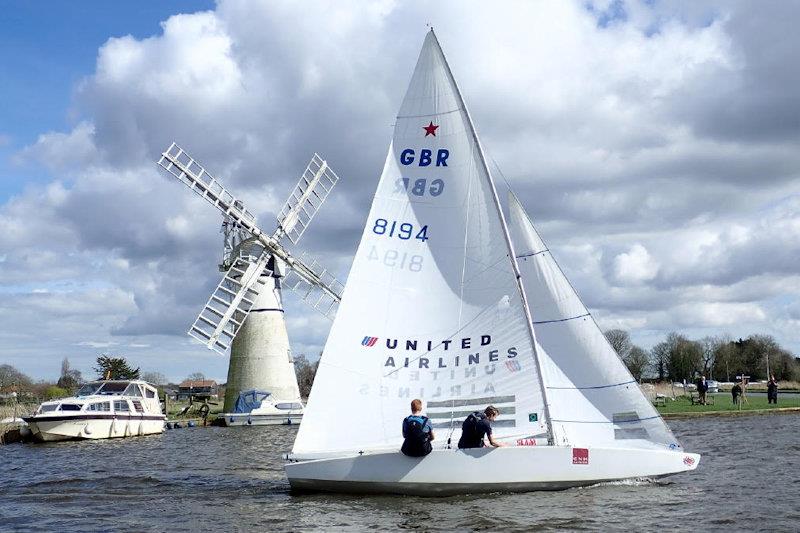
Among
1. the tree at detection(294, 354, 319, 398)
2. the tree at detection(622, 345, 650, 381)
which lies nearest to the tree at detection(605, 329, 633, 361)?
the tree at detection(622, 345, 650, 381)

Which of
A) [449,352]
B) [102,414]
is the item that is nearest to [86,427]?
[102,414]

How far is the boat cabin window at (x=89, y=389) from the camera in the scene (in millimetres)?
47875

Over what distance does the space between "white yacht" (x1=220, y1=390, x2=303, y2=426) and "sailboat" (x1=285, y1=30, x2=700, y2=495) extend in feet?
116

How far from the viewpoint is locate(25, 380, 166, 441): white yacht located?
43094 millimetres

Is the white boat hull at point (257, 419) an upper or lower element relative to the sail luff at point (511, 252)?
lower

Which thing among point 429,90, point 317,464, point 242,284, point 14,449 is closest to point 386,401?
point 317,464

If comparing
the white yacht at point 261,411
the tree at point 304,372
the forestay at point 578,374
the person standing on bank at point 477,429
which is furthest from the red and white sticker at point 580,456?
the tree at point 304,372

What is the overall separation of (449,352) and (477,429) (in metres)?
1.85

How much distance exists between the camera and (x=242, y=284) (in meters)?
53.8

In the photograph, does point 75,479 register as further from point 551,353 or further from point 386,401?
point 551,353

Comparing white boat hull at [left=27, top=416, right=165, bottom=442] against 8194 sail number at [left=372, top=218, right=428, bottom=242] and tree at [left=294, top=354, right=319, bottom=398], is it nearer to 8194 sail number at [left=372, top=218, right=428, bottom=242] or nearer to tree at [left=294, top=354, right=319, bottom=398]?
8194 sail number at [left=372, top=218, right=428, bottom=242]

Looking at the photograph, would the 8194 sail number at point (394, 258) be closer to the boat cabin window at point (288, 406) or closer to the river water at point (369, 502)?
the river water at point (369, 502)

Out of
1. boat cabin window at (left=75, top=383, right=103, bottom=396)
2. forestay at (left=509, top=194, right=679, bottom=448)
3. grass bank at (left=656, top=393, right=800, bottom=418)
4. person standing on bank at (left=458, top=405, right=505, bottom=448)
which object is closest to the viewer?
person standing on bank at (left=458, top=405, right=505, bottom=448)

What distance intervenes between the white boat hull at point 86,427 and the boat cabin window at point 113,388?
8.04 feet
